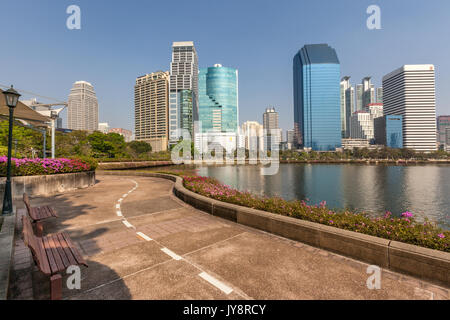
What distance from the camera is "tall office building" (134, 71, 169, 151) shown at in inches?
6432

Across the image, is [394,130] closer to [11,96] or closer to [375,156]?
[375,156]

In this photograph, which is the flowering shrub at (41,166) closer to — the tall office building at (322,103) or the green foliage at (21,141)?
the green foliage at (21,141)

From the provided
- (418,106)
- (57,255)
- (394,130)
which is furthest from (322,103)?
(57,255)

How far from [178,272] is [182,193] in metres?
6.63

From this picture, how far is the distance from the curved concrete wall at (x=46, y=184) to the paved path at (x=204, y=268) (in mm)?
7192

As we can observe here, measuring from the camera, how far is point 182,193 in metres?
10.4

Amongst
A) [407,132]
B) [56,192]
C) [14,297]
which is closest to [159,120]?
[56,192]

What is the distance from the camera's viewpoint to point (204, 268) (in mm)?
4020

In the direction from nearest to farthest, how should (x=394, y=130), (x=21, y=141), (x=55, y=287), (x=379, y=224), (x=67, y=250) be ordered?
(x=55, y=287) < (x=67, y=250) < (x=379, y=224) < (x=21, y=141) < (x=394, y=130)

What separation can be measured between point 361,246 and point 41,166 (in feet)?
53.5

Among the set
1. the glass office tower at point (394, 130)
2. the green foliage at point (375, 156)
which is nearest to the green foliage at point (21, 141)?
the green foliage at point (375, 156)

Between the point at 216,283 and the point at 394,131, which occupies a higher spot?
the point at 394,131
